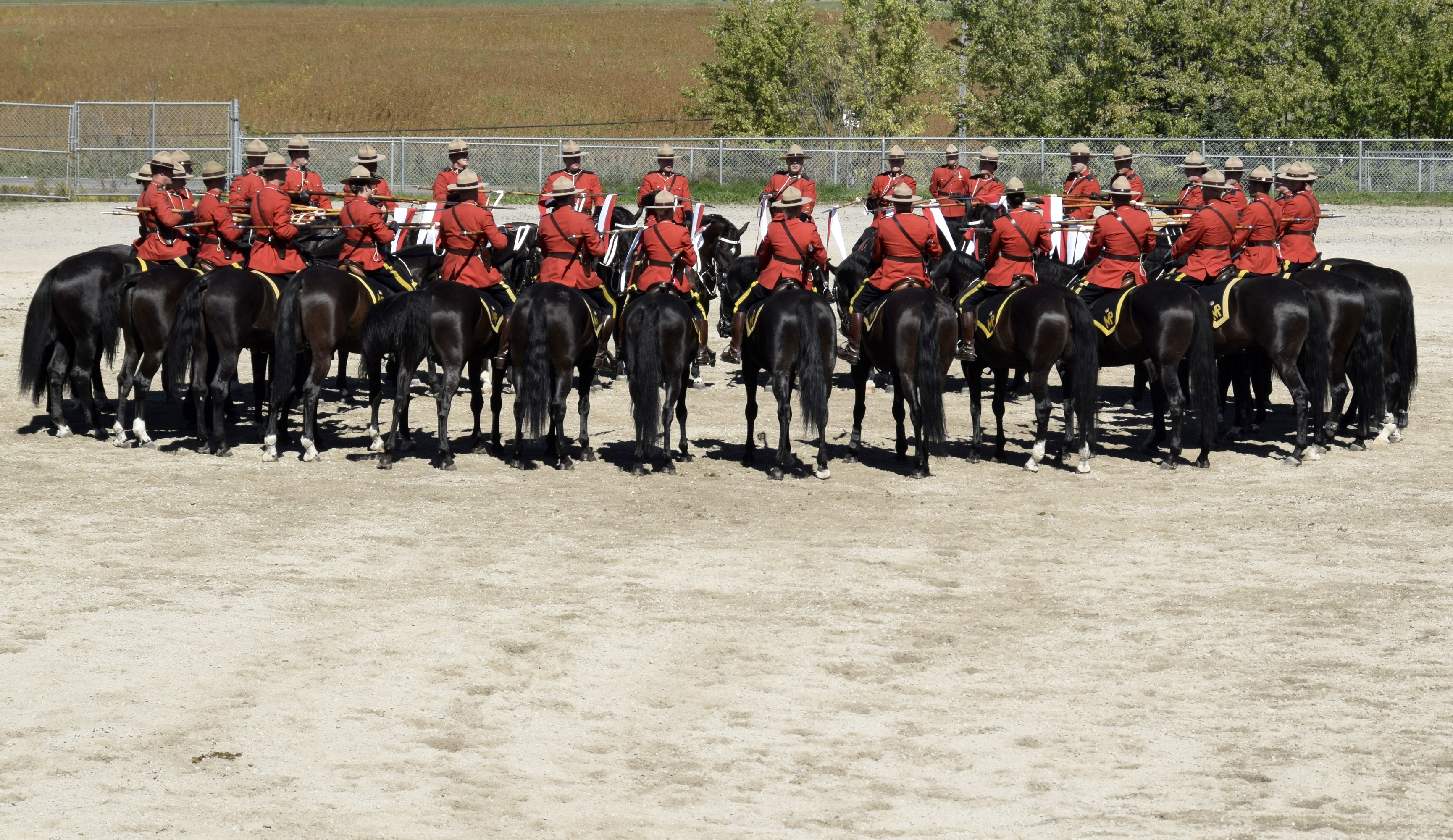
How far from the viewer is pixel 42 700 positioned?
314 inches

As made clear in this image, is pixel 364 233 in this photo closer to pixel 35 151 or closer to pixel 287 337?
pixel 287 337

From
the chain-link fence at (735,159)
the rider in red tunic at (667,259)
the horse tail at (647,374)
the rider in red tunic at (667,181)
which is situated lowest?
the horse tail at (647,374)

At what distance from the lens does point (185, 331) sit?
13961 mm

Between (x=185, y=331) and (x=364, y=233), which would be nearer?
(x=185, y=331)

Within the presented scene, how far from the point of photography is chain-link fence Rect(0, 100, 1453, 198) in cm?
3681

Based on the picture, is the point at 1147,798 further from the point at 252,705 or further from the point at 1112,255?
the point at 1112,255

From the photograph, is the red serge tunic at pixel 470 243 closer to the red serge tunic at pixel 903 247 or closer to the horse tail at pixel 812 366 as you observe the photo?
the horse tail at pixel 812 366

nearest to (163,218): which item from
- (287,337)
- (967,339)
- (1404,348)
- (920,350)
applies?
(287,337)

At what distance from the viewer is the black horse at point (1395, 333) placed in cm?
1517

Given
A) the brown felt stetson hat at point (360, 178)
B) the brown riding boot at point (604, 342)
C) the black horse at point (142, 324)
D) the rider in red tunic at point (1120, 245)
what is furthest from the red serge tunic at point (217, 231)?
the rider in red tunic at point (1120, 245)

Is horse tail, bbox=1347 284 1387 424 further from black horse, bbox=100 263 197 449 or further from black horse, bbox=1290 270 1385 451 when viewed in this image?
black horse, bbox=100 263 197 449

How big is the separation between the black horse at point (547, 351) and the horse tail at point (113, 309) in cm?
384

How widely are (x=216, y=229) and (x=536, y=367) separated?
4.07m

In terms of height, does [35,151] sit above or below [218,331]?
above
